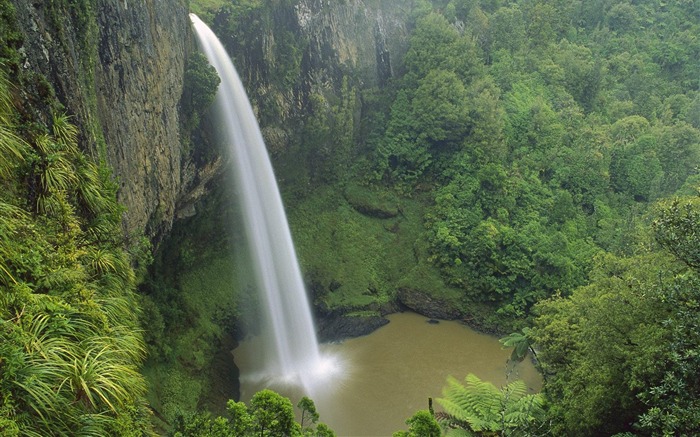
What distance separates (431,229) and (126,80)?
1454 cm

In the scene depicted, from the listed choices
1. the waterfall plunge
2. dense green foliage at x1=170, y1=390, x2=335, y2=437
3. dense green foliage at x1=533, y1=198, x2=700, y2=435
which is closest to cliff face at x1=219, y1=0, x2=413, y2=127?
the waterfall plunge

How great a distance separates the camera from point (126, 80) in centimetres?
1155

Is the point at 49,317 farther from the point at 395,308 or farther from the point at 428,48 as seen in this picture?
the point at 428,48

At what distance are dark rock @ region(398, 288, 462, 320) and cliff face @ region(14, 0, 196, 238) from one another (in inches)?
389

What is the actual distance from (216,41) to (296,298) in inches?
396

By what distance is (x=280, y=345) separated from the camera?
58.4 ft

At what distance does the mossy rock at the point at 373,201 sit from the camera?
23.8 meters

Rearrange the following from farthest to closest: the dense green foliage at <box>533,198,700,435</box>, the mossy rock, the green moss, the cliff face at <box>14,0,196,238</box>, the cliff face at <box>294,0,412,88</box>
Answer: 1. the mossy rock
2. the cliff face at <box>294,0,412,88</box>
3. the green moss
4. the cliff face at <box>14,0,196,238</box>
5. the dense green foliage at <box>533,198,700,435</box>

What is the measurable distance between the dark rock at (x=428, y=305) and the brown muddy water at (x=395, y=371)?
0.30 meters

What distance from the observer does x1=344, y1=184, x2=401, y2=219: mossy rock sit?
78.1ft

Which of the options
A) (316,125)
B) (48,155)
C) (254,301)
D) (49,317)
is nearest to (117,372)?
(49,317)

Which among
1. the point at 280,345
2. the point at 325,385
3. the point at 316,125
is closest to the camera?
the point at 325,385

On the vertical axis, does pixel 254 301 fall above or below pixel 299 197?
below

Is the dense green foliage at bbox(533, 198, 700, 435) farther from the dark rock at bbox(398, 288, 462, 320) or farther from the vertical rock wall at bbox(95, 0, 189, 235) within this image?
the vertical rock wall at bbox(95, 0, 189, 235)
